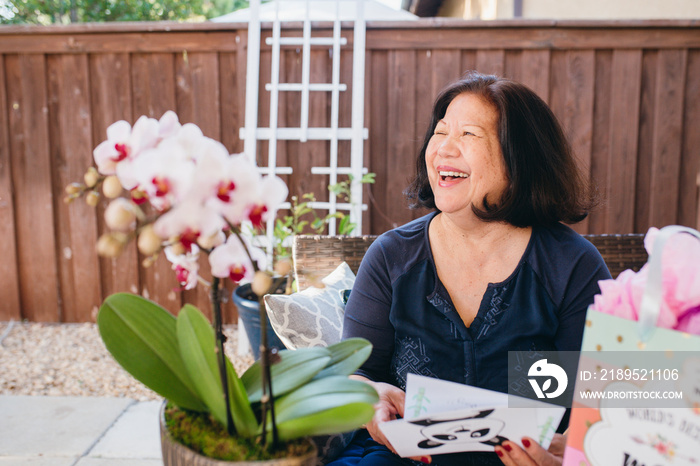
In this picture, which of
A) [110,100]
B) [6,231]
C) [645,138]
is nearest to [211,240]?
[110,100]

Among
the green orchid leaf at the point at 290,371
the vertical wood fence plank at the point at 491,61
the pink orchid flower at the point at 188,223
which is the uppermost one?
the vertical wood fence plank at the point at 491,61

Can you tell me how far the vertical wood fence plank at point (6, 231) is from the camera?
339 cm

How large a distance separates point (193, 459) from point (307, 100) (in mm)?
2761

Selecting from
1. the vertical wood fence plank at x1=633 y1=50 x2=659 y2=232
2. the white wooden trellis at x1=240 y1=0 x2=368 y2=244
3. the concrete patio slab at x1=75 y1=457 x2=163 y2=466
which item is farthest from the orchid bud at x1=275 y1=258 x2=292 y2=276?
the vertical wood fence plank at x1=633 y1=50 x2=659 y2=232

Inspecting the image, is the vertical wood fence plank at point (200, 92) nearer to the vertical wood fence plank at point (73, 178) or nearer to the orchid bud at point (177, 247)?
the vertical wood fence plank at point (73, 178)

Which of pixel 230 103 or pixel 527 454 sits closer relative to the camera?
pixel 527 454

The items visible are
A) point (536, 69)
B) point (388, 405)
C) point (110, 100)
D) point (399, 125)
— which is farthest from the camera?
point (110, 100)

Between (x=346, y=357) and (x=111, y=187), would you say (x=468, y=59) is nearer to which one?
(x=346, y=357)

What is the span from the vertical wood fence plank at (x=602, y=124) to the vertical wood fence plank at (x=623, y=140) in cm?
2

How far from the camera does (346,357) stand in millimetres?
713

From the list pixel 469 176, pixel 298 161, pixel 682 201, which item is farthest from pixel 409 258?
pixel 682 201

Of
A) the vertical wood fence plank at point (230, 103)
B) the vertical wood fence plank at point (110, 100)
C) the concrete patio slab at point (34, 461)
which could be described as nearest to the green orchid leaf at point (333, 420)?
the concrete patio slab at point (34, 461)

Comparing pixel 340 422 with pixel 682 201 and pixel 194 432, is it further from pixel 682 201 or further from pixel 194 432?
pixel 682 201

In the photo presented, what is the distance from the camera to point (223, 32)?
3.19 m
